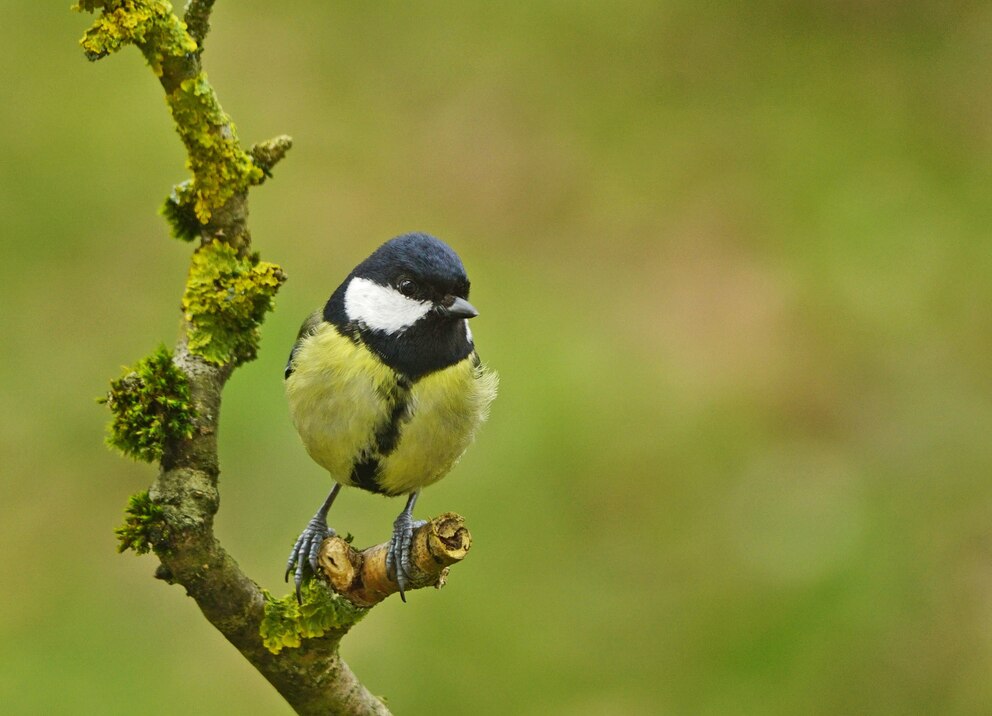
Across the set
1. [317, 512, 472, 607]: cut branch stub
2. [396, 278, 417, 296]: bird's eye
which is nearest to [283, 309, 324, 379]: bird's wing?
[396, 278, 417, 296]: bird's eye

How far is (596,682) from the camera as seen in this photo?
3.73m

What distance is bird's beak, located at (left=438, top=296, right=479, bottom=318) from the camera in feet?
7.77

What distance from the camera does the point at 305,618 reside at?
205 cm

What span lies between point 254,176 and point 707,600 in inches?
88.9

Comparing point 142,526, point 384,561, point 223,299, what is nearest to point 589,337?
point 223,299

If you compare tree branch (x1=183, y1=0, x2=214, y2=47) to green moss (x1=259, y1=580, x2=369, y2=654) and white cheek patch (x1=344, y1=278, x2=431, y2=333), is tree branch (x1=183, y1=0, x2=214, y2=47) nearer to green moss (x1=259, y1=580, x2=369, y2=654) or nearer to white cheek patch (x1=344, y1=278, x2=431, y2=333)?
white cheek patch (x1=344, y1=278, x2=431, y2=333)

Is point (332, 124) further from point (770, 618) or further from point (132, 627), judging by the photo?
point (770, 618)

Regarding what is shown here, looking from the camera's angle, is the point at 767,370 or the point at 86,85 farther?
the point at 86,85

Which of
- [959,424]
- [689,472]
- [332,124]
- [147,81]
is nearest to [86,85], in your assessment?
[147,81]

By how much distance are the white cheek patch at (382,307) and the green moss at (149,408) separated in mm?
446

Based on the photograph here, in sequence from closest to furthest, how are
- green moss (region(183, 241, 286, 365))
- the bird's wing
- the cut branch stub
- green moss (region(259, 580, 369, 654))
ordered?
the cut branch stub, green moss (region(259, 580, 369, 654)), green moss (region(183, 241, 286, 365)), the bird's wing

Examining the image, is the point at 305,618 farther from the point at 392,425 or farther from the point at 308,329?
the point at 308,329

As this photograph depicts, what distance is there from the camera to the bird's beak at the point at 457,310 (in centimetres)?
237

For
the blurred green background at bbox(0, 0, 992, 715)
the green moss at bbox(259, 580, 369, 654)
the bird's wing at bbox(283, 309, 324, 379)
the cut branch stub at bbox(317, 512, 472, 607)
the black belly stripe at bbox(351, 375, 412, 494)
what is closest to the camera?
the cut branch stub at bbox(317, 512, 472, 607)
